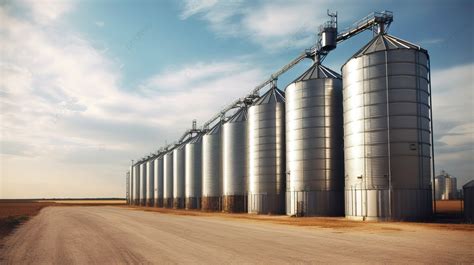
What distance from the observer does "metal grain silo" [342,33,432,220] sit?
34.1m

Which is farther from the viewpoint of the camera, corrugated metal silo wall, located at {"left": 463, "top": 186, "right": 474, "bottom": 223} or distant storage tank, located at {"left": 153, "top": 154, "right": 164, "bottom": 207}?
distant storage tank, located at {"left": 153, "top": 154, "right": 164, "bottom": 207}

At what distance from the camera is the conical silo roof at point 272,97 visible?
54.1m

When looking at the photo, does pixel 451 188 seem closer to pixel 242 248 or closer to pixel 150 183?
pixel 150 183

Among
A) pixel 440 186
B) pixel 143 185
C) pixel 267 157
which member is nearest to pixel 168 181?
pixel 143 185

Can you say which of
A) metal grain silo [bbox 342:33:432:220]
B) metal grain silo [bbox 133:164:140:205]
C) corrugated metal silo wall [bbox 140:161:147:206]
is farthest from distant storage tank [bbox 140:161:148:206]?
metal grain silo [bbox 342:33:432:220]

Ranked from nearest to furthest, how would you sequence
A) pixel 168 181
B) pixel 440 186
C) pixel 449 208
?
pixel 449 208 → pixel 168 181 → pixel 440 186

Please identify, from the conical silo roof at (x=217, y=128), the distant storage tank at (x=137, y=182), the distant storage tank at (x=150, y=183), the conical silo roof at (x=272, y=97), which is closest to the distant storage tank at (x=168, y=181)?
the distant storage tank at (x=150, y=183)

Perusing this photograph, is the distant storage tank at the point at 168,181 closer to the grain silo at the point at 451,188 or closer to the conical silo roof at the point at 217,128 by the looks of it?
the conical silo roof at the point at 217,128

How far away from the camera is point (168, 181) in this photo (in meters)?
97.1

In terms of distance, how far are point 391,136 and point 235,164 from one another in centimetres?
2774

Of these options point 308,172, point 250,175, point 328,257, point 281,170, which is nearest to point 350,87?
point 308,172

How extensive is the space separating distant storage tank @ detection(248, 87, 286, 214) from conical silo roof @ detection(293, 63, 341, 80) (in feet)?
22.9

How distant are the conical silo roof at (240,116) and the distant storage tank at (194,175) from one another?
18.1m

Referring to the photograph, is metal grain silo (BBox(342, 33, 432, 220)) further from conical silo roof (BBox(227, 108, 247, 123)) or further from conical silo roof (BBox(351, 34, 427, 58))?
conical silo roof (BBox(227, 108, 247, 123))
